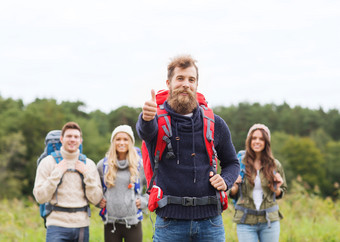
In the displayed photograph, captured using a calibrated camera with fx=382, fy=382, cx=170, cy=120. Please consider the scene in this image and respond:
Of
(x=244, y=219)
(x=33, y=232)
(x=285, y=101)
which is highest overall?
(x=285, y=101)

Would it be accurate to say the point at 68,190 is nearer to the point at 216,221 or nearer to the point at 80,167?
the point at 80,167

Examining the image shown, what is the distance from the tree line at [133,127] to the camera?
39781 mm

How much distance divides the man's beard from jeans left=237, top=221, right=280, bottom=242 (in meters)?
2.51

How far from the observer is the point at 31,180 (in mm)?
40188

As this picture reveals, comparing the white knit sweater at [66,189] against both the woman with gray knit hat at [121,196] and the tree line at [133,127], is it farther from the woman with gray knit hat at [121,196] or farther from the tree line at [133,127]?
the tree line at [133,127]

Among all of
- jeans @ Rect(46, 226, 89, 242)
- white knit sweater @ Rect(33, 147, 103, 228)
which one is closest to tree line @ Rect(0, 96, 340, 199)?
white knit sweater @ Rect(33, 147, 103, 228)

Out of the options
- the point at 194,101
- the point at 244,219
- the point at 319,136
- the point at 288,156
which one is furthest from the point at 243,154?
the point at 319,136

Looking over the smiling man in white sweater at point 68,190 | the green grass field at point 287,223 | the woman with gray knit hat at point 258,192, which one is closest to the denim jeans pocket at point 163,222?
the smiling man in white sweater at point 68,190

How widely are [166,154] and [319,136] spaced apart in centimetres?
6892

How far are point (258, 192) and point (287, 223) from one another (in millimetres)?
2888

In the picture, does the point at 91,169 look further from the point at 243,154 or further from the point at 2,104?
the point at 2,104

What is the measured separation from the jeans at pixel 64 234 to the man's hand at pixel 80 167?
2.28 feet

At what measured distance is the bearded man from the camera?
284cm

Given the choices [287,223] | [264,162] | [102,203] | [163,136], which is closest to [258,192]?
[264,162]
